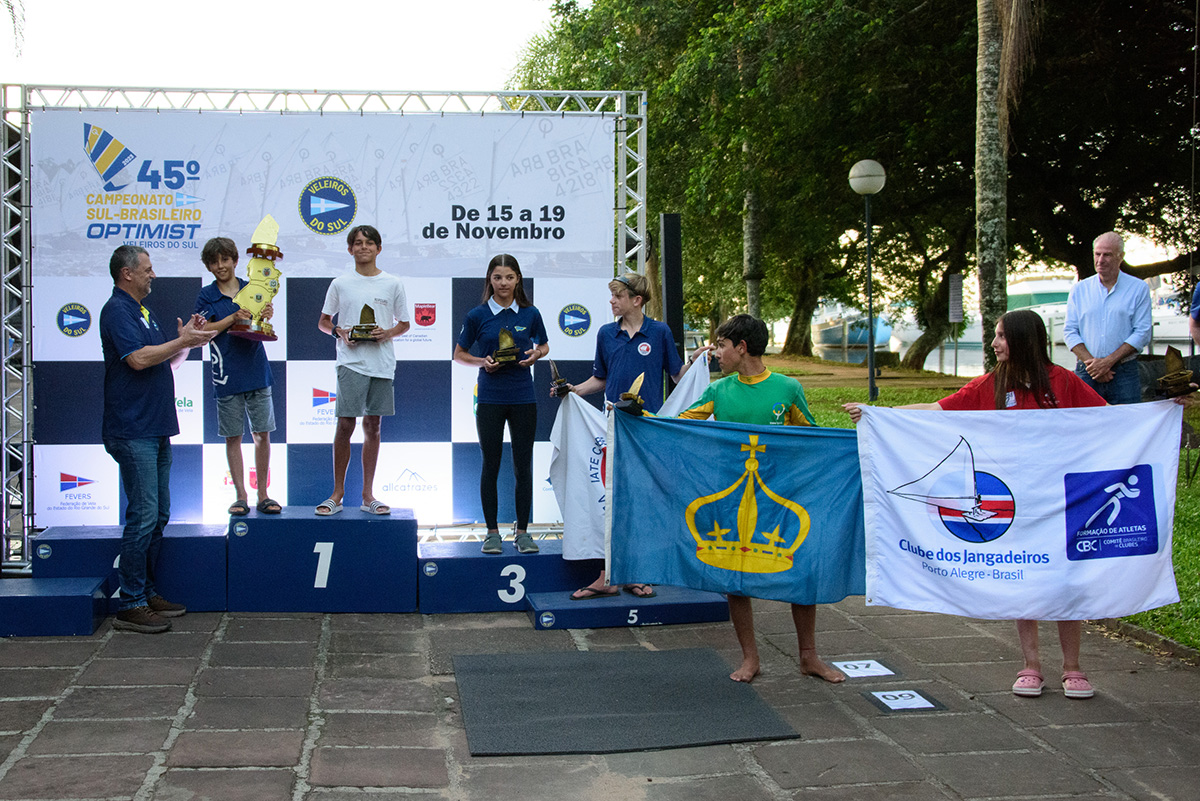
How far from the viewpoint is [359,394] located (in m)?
6.73

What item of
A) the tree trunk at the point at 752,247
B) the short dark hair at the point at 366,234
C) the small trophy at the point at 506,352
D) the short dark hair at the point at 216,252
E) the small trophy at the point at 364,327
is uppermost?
the tree trunk at the point at 752,247

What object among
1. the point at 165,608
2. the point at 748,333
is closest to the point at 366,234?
the point at 165,608

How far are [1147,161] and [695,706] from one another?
17130mm

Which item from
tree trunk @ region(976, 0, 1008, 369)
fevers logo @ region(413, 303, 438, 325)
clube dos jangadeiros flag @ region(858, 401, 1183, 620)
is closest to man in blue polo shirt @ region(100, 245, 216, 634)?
fevers logo @ region(413, 303, 438, 325)

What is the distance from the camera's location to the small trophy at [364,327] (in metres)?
6.62

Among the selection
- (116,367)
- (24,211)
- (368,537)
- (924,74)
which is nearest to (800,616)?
(368,537)

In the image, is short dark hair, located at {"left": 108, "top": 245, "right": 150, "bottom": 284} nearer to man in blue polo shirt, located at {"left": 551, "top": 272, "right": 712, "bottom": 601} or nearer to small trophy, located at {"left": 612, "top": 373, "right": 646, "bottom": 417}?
man in blue polo shirt, located at {"left": 551, "top": 272, "right": 712, "bottom": 601}

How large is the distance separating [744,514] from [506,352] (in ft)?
7.23

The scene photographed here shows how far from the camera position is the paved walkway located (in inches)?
144

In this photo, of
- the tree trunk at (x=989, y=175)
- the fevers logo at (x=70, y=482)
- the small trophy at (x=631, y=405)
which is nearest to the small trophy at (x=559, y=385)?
the small trophy at (x=631, y=405)

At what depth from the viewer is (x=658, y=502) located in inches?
195

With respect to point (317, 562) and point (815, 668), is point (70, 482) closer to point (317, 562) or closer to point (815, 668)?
point (317, 562)

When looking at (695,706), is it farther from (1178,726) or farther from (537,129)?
(537,129)

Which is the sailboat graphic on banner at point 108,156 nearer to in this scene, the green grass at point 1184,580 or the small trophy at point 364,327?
the small trophy at point 364,327
